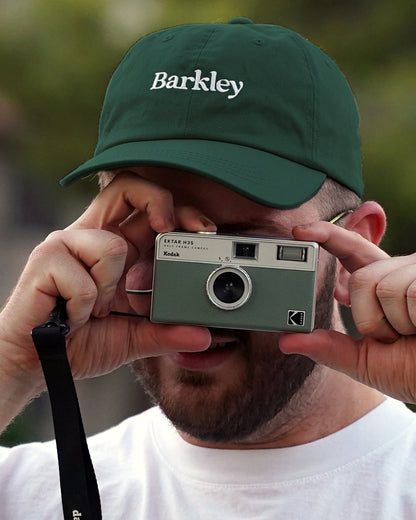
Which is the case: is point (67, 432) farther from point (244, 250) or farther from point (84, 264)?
point (244, 250)

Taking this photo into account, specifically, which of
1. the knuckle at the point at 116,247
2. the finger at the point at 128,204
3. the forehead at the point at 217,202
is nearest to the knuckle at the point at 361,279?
the forehead at the point at 217,202

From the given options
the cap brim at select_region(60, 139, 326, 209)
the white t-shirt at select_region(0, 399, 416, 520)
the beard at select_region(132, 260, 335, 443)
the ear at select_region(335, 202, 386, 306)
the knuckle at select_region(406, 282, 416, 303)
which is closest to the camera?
the knuckle at select_region(406, 282, 416, 303)

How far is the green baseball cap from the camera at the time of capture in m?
2.71

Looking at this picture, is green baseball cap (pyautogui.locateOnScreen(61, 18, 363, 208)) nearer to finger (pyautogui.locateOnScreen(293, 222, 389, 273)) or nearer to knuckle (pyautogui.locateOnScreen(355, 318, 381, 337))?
finger (pyautogui.locateOnScreen(293, 222, 389, 273))

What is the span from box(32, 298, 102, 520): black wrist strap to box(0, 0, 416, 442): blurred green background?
5.06 metres

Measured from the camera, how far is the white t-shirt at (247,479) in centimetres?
276

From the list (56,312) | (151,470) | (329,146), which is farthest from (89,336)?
(329,146)

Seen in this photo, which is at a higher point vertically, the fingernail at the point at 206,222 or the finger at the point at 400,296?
the fingernail at the point at 206,222

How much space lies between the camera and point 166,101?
280 centimetres

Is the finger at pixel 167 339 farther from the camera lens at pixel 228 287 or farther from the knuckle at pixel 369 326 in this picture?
the knuckle at pixel 369 326

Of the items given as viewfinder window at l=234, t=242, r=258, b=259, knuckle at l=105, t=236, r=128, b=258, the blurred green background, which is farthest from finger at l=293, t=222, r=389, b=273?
the blurred green background

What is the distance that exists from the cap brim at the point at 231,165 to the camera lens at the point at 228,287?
21 cm

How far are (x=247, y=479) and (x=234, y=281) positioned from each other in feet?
2.14

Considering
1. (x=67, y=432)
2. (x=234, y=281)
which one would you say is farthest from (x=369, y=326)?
(x=67, y=432)
